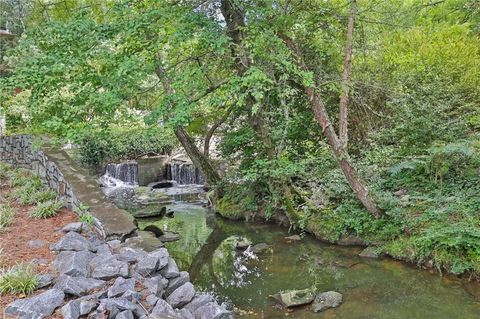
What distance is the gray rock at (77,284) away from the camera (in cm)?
332

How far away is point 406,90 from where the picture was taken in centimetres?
783

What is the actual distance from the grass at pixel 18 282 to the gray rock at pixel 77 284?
0.21 m

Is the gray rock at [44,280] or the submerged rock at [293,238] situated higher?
the gray rock at [44,280]

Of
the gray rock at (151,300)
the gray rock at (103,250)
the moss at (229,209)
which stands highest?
the gray rock at (103,250)

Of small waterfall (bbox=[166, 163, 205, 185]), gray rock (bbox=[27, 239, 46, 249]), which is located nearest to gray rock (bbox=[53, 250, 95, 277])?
gray rock (bbox=[27, 239, 46, 249])

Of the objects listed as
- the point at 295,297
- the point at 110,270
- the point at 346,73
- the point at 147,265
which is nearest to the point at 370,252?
the point at 295,297

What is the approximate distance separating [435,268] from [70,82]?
230 inches

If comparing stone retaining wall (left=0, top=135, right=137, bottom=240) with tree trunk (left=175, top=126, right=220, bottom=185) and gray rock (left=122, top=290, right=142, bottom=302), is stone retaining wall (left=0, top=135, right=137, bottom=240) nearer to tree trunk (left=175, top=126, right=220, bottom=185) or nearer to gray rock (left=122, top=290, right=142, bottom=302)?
gray rock (left=122, top=290, right=142, bottom=302)

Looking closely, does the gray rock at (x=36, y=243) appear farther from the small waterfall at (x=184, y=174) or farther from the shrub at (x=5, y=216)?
the small waterfall at (x=184, y=174)

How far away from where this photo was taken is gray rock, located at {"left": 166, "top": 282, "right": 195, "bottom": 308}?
3.84 meters

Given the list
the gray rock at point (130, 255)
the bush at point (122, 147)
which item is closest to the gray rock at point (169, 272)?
the gray rock at point (130, 255)

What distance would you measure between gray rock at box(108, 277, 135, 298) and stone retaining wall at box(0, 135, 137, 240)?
145cm

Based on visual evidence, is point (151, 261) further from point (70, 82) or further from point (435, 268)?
point (435, 268)

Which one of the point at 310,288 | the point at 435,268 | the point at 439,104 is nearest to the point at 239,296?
the point at 310,288
